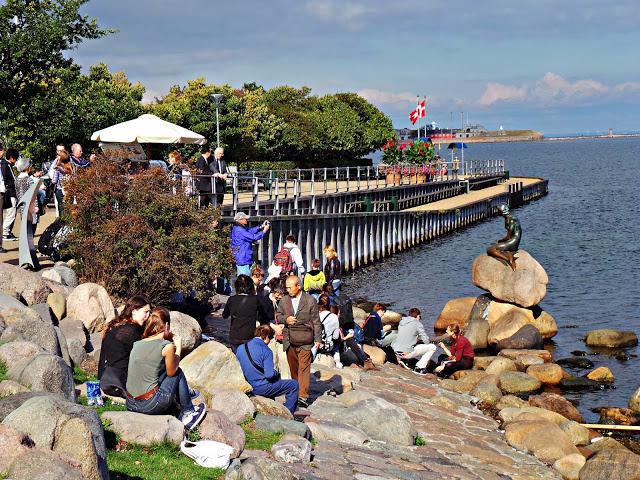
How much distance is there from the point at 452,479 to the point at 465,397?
699 cm

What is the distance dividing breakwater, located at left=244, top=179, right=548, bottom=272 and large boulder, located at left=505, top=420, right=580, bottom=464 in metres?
15.1

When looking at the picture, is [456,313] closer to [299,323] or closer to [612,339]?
[612,339]

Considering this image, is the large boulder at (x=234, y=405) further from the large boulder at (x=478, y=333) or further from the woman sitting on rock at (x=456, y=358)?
the large boulder at (x=478, y=333)

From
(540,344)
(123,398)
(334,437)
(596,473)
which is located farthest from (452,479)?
(540,344)

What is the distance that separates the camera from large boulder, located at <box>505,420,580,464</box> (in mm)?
15656

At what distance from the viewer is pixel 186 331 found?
15336mm

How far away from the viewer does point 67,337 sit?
14141 millimetres

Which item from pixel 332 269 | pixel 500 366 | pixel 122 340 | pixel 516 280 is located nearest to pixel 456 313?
pixel 516 280

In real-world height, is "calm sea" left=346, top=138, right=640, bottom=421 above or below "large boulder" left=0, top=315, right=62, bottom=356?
below

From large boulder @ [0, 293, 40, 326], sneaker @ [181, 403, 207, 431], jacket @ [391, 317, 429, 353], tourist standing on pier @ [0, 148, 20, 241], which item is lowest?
jacket @ [391, 317, 429, 353]

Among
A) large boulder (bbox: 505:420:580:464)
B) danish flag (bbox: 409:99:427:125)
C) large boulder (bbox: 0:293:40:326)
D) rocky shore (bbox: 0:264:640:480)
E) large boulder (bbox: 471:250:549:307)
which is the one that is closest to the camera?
rocky shore (bbox: 0:264:640:480)

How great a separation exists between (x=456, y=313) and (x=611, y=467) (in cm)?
1489

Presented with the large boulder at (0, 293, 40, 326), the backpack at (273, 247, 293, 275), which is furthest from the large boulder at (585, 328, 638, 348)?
the large boulder at (0, 293, 40, 326)

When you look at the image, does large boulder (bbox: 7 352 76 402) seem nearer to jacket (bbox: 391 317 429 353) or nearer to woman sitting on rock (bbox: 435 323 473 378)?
jacket (bbox: 391 317 429 353)
